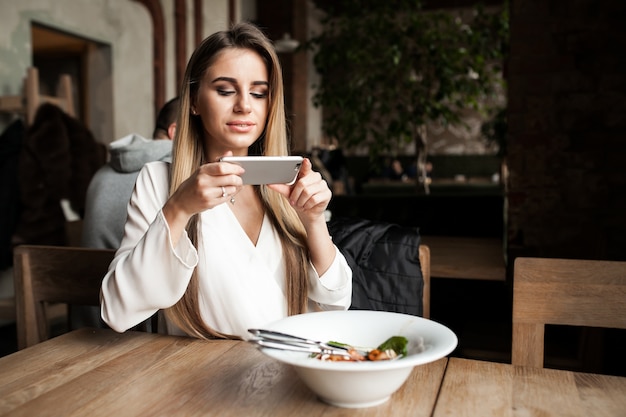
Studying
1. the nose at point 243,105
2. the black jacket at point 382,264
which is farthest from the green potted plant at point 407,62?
the nose at point 243,105

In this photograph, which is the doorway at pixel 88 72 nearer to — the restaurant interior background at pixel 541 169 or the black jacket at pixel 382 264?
the restaurant interior background at pixel 541 169

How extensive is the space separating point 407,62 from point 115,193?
8.15 ft

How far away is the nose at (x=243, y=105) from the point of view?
133 centimetres

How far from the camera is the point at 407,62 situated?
13.3 ft

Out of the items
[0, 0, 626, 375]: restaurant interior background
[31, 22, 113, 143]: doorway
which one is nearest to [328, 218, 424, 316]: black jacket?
[0, 0, 626, 375]: restaurant interior background

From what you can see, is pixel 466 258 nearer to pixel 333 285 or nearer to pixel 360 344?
pixel 333 285

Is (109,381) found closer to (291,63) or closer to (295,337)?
(295,337)

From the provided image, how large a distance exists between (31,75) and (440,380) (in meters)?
3.51

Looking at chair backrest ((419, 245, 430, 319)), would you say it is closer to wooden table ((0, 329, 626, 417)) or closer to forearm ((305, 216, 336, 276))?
forearm ((305, 216, 336, 276))

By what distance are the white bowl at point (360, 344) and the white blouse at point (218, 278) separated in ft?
1.06

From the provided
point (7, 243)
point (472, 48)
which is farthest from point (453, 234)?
point (7, 243)

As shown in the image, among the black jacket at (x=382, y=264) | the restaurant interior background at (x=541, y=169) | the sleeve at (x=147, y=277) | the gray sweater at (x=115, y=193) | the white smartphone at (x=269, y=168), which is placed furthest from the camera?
the restaurant interior background at (x=541, y=169)

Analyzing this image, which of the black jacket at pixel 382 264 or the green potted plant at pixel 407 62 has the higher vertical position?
the green potted plant at pixel 407 62

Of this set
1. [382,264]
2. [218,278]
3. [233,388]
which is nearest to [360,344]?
[233,388]
